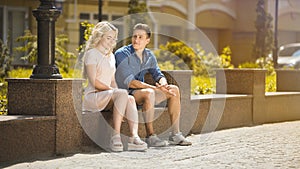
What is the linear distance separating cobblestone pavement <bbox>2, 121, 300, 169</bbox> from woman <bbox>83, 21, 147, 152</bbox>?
23 centimetres

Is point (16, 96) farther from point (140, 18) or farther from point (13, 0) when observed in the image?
point (13, 0)

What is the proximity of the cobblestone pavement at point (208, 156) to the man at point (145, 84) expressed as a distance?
295 millimetres

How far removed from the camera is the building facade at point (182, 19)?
25.5 metres

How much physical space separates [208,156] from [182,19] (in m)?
23.1

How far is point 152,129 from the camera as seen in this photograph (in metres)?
9.03

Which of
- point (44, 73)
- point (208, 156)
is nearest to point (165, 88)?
point (208, 156)

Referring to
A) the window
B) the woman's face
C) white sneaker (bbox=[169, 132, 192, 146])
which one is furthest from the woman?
the window

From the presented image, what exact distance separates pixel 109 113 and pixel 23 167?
68.5 inches

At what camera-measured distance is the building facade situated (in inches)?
1004

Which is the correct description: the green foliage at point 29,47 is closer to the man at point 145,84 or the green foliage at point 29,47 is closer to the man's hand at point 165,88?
the man at point 145,84

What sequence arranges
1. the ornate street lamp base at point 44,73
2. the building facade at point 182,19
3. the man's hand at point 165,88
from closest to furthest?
the ornate street lamp base at point 44,73, the man's hand at point 165,88, the building facade at point 182,19

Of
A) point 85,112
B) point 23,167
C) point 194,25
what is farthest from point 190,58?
point 23,167

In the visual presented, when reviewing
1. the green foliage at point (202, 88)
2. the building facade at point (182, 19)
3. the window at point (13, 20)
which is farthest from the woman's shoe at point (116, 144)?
the window at point (13, 20)

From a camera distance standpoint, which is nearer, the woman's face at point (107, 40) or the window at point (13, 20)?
the woman's face at point (107, 40)
